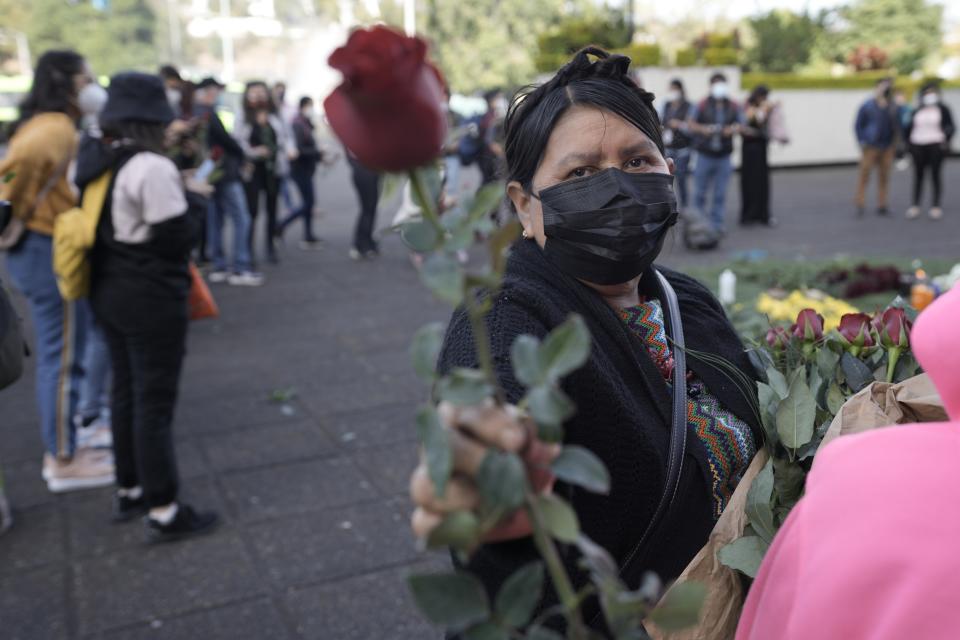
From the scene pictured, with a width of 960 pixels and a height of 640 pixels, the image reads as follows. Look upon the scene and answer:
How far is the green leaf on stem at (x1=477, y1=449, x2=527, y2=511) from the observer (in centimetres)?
78

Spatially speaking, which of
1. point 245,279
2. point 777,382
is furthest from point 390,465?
point 245,279

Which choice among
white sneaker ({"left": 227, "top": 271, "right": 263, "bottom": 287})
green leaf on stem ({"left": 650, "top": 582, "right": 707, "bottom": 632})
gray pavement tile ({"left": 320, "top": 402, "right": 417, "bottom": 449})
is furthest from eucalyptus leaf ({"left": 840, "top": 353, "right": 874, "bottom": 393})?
white sneaker ({"left": 227, "top": 271, "right": 263, "bottom": 287})

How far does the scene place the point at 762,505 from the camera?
5.50 feet

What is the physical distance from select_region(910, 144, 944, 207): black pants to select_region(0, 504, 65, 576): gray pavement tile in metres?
12.4

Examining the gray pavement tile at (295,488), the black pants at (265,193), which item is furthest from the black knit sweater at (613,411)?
the black pants at (265,193)

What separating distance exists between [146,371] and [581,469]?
345 cm

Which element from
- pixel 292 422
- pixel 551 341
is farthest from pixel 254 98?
pixel 551 341

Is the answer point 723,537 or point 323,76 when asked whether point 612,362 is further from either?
point 323,76

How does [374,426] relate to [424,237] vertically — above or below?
below

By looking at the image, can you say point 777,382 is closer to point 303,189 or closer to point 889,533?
point 889,533

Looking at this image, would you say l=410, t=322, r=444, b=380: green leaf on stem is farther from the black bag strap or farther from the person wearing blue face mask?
the person wearing blue face mask

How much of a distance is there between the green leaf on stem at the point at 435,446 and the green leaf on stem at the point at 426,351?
33 millimetres

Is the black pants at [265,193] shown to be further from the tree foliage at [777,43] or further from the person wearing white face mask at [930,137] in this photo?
the tree foliage at [777,43]

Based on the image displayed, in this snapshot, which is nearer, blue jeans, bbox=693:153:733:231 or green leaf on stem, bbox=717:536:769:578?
green leaf on stem, bbox=717:536:769:578
